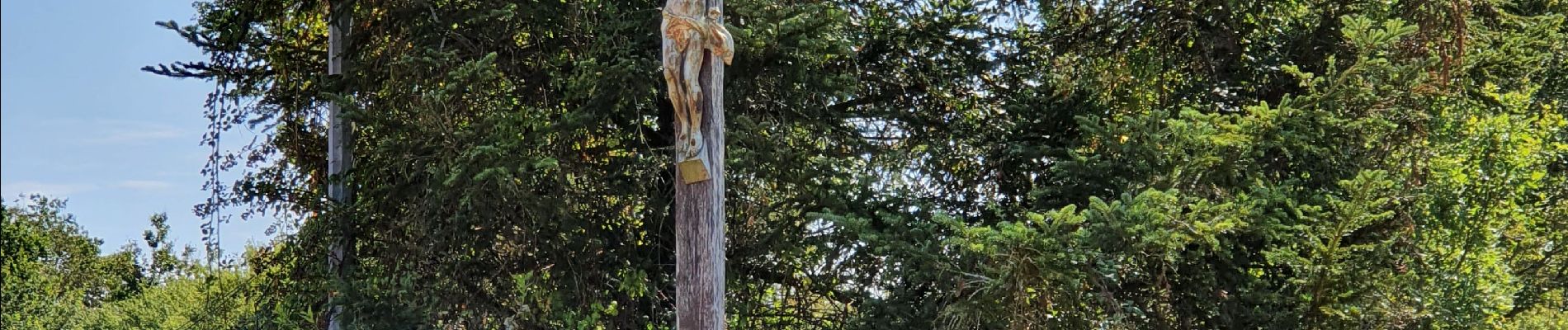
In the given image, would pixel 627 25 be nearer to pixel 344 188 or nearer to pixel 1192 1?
pixel 344 188

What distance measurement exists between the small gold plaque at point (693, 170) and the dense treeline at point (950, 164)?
141 centimetres

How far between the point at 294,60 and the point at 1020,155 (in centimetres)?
492

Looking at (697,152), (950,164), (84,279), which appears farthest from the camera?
(84,279)

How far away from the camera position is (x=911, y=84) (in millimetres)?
9617

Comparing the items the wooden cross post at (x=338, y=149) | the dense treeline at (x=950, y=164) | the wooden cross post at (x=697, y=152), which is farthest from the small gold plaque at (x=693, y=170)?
the wooden cross post at (x=338, y=149)

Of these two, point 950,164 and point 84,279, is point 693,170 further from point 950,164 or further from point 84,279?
point 84,279

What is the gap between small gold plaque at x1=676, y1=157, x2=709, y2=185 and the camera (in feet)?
20.7

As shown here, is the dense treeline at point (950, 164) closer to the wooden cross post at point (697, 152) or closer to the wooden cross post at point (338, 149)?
the wooden cross post at point (338, 149)

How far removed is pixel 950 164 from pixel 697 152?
319 centimetres

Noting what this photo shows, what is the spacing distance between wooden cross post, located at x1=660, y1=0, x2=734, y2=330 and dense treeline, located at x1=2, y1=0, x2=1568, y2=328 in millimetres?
1207

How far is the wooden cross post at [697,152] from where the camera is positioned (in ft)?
20.8

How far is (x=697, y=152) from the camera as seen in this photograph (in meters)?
6.33

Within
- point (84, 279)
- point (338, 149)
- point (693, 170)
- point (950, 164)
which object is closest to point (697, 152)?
point (693, 170)

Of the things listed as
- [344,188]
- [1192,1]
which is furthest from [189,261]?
[1192,1]
